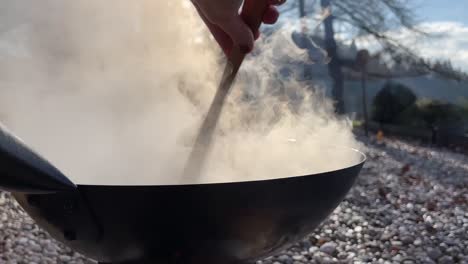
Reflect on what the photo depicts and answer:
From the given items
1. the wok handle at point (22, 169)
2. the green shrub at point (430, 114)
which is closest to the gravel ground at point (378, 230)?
the wok handle at point (22, 169)

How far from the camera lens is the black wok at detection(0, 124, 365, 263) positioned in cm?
92

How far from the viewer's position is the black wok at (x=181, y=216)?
3.02ft

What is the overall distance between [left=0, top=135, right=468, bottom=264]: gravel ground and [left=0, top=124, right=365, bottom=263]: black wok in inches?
56.4

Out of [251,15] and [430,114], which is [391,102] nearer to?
[430,114]

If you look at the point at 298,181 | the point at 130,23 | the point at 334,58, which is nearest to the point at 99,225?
the point at 298,181

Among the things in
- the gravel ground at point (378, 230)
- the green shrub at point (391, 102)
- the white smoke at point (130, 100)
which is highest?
the white smoke at point (130, 100)

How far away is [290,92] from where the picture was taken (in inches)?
80.0

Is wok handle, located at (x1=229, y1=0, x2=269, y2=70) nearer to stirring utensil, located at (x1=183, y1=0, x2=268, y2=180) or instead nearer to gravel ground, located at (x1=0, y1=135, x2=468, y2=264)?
stirring utensil, located at (x1=183, y1=0, x2=268, y2=180)

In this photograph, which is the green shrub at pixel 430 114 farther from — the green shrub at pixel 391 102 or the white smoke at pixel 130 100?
the white smoke at pixel 130 100

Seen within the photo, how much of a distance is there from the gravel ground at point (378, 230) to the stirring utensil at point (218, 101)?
3.70 ft

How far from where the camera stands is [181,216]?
946 millimetres

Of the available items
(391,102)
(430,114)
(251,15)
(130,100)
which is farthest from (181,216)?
(391,102)

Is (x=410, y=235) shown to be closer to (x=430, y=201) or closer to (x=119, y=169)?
(x=430, y=201)

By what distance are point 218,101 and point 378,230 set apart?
6.45 feet
